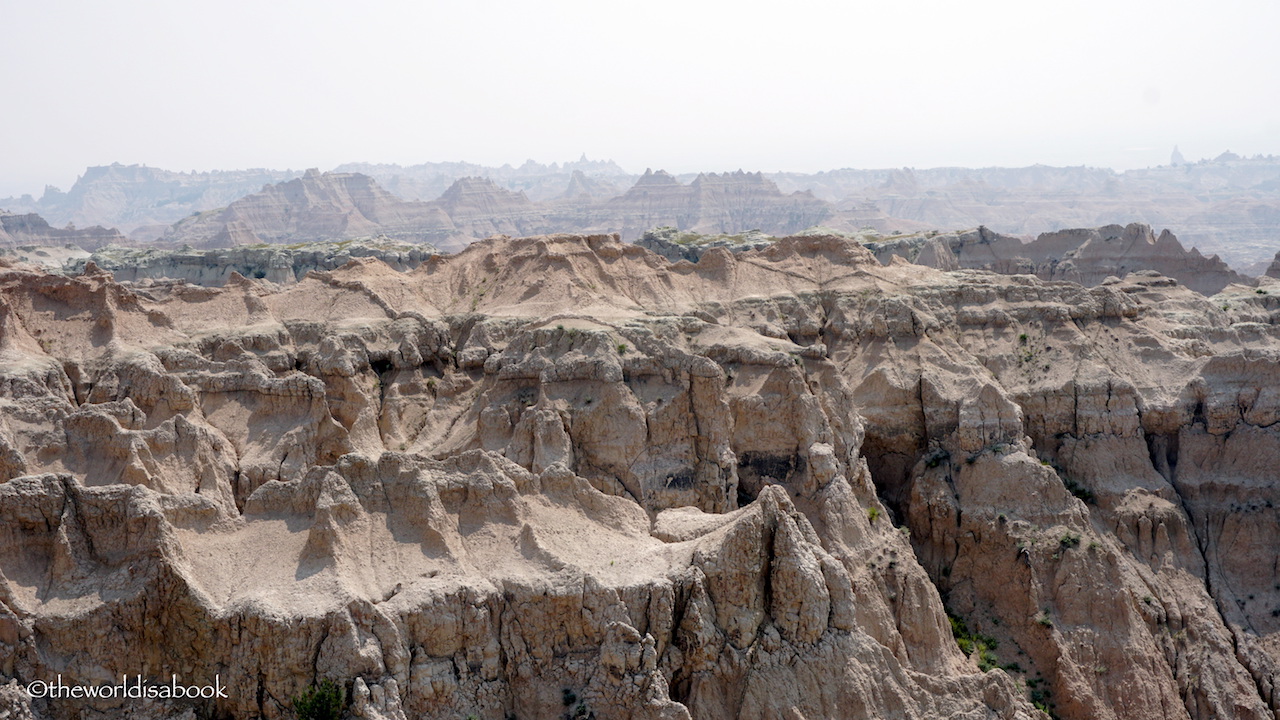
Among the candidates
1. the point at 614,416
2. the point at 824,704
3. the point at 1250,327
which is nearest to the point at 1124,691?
the point at 824,704

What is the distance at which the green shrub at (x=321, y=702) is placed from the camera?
89.5 ft

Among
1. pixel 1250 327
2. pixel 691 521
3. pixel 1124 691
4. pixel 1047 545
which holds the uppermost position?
pixel 1250 327

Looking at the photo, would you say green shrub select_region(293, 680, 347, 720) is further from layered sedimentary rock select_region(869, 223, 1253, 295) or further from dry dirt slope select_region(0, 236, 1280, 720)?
layered sedimentary rock select_region(869, 223, 1253, 295)

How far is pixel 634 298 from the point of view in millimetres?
64062

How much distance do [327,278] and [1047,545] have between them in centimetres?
4518

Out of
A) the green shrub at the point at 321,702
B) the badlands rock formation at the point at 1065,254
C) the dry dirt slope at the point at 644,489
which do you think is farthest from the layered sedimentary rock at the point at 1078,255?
the green shrub at the point at 321,702

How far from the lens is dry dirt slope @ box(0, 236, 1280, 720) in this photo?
2928 cm

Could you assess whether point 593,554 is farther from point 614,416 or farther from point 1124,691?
point 1124,691

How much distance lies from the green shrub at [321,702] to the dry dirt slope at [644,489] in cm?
35

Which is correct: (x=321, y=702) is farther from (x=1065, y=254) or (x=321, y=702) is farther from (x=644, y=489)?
(x=1065, y=254)

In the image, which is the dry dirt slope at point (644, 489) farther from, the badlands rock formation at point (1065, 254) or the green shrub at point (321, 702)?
the badlands rock formation at point (1065, 254)

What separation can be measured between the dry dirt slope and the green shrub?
35 centimetres

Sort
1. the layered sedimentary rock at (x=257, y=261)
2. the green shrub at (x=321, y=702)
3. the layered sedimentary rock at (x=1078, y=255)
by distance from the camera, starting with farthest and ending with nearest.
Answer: the layered sedimentary rock at (x=257, y=261), the layered sedimentary rock at (x=1078, y=255), the green shrub at (x=321, y=702)

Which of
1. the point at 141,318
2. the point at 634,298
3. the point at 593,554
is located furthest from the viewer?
the point at 634,298
